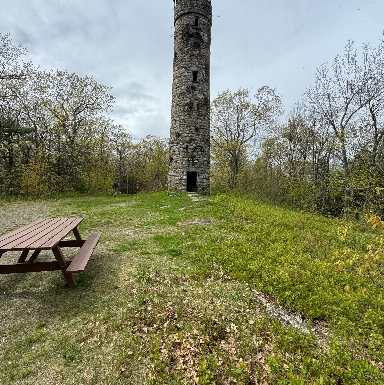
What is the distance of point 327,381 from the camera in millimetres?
2613

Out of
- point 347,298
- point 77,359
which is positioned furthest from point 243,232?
point 77,359

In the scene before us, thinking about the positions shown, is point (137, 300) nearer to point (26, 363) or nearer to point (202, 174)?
point (26, 363)

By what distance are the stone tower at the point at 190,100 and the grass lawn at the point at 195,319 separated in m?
8.83

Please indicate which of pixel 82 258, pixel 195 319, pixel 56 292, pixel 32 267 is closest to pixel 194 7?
pixel 82 258

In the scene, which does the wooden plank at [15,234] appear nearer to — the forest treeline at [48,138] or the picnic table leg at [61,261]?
the picnic table leg at [61,261]

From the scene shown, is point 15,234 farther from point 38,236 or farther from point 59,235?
point 59,235

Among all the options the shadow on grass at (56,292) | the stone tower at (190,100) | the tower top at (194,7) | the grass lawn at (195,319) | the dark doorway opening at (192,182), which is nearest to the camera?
the grass lawn at (195,319)

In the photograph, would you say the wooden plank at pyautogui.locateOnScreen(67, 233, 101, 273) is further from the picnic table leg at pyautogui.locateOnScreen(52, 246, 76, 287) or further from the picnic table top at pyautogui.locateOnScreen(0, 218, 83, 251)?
the picnic table top at pyautogui.locateOnScreen(0, 218, 83, 251)

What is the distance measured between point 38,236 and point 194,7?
16.0m

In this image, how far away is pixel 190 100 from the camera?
14828 mm

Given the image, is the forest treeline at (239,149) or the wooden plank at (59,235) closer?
the wooden plank at (59,235)

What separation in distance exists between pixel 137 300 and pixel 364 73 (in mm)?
19082

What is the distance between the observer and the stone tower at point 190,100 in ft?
48.7

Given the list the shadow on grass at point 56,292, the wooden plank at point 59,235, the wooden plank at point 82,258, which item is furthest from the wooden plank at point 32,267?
the shadow on grass at point 56,292
